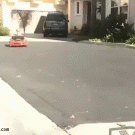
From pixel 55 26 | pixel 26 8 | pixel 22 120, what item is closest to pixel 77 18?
pixel 55 26

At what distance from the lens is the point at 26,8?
1448 inches

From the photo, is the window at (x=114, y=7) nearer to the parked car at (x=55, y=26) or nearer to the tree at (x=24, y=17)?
the parked car at (x=55, y=26)

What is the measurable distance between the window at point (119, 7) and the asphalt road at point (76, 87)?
10.6m

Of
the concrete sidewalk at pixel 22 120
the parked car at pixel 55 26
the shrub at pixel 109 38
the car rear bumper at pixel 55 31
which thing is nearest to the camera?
the concrete sidewalk at pixel 22 120

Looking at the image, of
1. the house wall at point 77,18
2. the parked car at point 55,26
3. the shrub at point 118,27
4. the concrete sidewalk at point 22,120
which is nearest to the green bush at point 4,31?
the parked car at point 55,26

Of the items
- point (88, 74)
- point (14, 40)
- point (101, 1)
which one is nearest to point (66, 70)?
point (88, 74)

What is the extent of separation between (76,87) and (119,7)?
54.9 feet

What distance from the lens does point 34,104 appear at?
634 cm

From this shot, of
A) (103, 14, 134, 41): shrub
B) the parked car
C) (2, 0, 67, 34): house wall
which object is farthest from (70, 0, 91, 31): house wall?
(103, 14, 134, 41): shrub

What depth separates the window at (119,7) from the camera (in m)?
22.9

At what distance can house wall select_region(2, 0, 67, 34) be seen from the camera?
116 feet

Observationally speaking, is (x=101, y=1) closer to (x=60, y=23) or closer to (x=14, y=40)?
(x=60, y=23)

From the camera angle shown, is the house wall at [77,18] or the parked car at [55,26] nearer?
the parked car at [55,26]

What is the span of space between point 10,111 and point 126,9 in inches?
726
